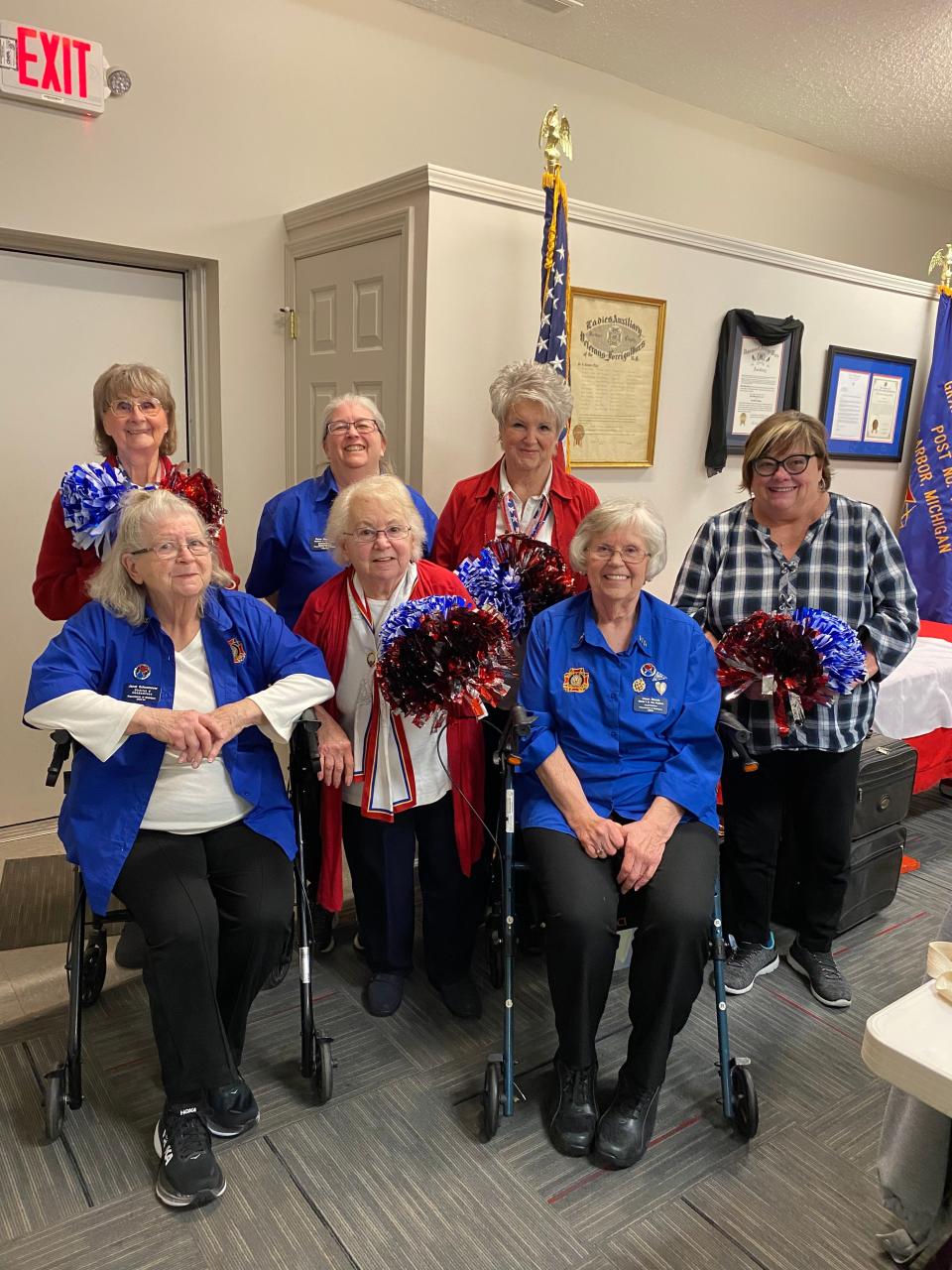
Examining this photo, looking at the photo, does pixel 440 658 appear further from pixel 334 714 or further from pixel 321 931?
pixel 321 931

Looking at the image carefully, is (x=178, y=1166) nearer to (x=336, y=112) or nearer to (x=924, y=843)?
(x=924, y=843)

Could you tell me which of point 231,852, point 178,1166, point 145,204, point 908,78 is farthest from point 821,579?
point 908,78

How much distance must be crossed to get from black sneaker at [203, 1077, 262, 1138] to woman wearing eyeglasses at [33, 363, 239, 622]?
1302 mm

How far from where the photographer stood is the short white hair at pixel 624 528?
2.21 meters

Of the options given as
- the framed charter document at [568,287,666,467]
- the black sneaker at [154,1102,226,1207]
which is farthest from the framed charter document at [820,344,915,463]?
the black sneaker at [154,1102,226,1207]

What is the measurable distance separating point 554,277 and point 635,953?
238cm

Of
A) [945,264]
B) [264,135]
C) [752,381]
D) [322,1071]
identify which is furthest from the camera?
[945,264]

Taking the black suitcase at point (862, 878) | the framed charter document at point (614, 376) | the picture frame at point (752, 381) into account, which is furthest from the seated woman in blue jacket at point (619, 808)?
the picture frame at point (752, 381)

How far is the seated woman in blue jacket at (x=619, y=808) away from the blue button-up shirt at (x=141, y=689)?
24.8 inches

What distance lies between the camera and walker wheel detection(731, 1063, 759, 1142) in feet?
6.70

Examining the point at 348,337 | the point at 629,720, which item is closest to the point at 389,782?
the point at 629,720

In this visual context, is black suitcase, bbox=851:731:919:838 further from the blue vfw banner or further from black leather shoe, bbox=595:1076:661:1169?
the blue vfw banner

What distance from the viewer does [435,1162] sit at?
200 centimetres

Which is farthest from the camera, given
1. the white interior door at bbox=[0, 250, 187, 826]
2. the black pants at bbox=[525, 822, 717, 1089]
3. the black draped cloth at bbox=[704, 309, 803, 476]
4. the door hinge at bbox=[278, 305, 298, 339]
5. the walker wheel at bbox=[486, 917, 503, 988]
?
the black draped cloth at bbox=[704, 309, 803, 476]
